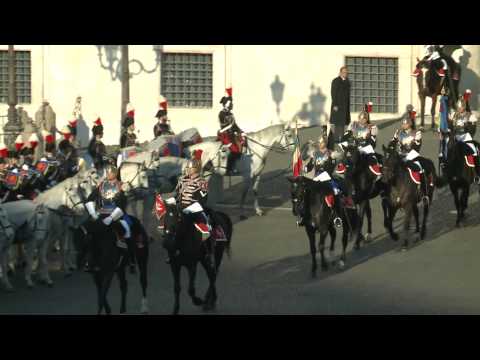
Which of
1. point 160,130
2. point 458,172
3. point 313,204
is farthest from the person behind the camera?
point 160,130

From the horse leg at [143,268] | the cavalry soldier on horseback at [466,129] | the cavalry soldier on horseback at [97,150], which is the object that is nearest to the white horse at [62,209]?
the cavalry soldier on horseback at [97,150]

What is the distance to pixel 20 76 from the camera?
37.9 m

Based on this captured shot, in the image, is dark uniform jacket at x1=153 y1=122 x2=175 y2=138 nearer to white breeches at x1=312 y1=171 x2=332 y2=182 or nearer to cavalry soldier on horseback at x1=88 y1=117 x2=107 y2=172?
cavalry soldier on horseback at x1=88 y1=117 x2=107 y2=172

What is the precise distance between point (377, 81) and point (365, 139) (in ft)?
44.1

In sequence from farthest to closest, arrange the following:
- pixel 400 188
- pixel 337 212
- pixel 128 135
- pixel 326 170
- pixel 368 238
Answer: pixel 128 135
pixel 368 238
pixel 400 188
pixel 326 170
pixel 337 212

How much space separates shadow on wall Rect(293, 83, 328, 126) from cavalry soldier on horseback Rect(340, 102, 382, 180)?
1207 centimetres

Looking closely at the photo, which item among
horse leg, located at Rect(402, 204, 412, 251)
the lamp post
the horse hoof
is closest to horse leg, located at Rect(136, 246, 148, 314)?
horse leg, located at Rect(402, 204, 412, 251)

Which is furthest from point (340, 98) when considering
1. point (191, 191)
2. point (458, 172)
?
point (191, 191)

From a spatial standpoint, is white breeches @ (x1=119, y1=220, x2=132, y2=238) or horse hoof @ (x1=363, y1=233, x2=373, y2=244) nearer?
white breeches @ (x1=119, y1=220, x2=132, y2=238)

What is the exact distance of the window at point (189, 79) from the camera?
37.9 m

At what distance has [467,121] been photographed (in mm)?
25859

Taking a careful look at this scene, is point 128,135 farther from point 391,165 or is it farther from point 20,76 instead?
point 20,76

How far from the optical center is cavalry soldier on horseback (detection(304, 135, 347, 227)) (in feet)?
71.8

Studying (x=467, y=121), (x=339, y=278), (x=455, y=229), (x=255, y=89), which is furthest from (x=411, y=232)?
(x=255, y=89)
